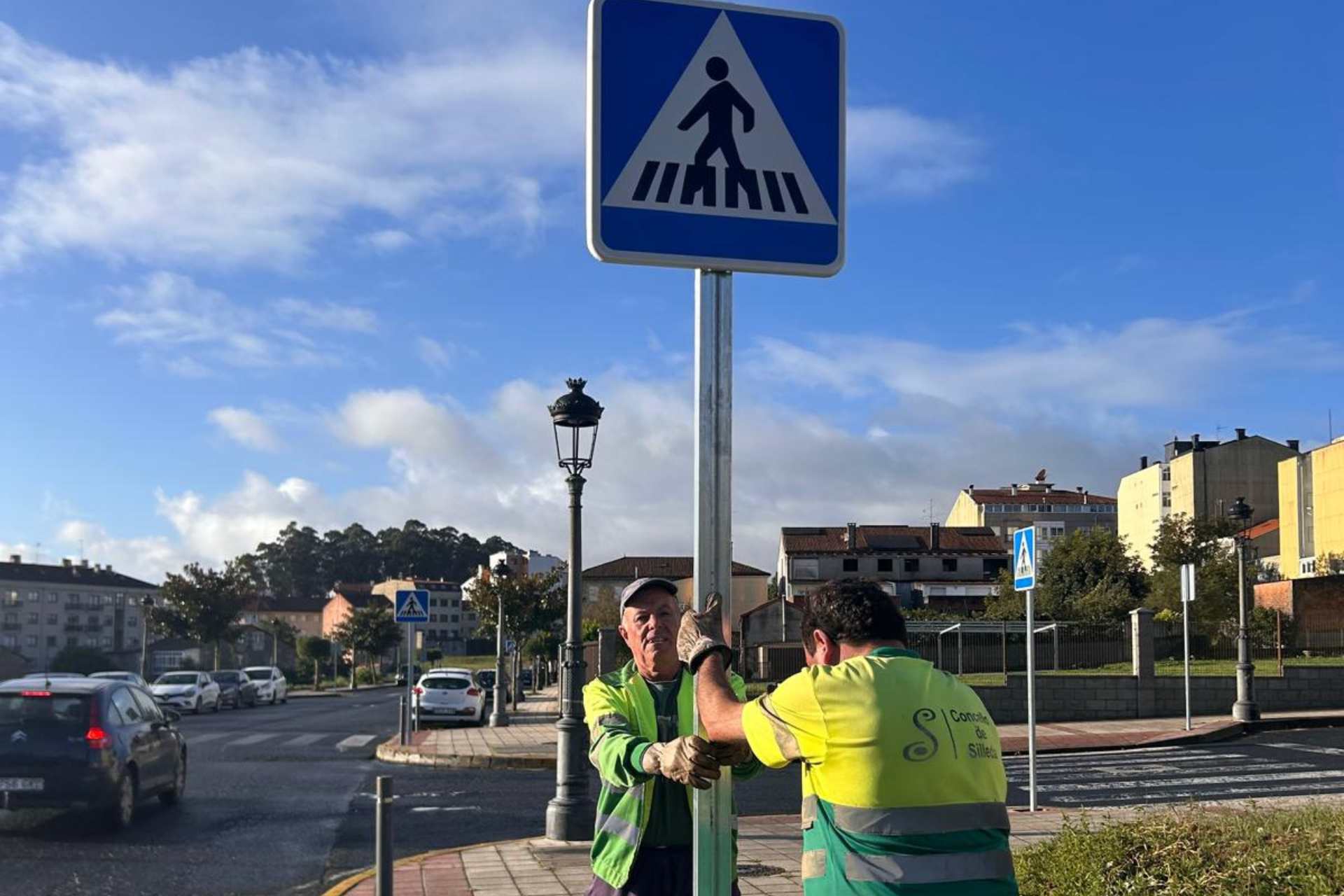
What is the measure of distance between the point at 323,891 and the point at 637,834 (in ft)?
20.7

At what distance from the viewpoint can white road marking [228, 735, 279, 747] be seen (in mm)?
25094

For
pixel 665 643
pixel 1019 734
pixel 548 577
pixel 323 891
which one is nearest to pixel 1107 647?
pixel 1019 734

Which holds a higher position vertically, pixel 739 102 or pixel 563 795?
pixel 739 102

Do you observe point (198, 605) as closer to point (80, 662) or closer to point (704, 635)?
point (80, 662)

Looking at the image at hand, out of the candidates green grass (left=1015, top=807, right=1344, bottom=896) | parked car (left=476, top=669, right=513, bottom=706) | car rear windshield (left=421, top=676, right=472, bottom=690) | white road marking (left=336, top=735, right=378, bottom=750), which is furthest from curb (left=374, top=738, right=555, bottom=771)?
parked car (left=476, top=669, right=513, bottom=706)

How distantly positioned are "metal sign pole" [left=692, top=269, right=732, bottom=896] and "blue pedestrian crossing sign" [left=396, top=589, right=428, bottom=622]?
21838mm

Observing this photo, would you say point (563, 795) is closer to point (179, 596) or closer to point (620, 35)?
point (620, 35)

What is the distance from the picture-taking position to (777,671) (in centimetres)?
3906

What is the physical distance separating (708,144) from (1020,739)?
20960 millimetres

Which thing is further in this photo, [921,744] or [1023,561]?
[1023,561]

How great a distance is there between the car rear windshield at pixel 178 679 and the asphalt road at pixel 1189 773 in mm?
28892

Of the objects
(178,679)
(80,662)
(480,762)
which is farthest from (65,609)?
(480,762)

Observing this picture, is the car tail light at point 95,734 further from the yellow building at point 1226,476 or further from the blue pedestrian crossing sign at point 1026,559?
the yellow building at point 1226,476

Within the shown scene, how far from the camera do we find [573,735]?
466 inches
